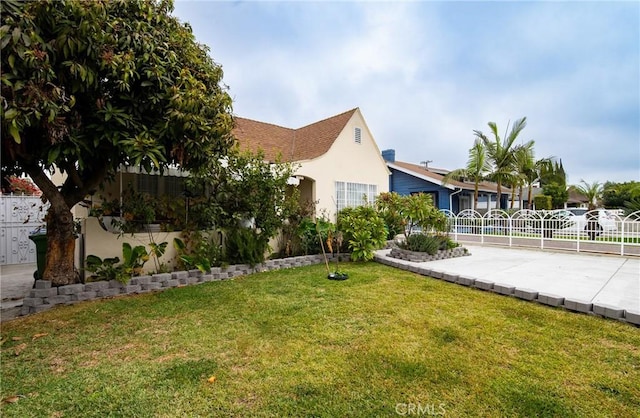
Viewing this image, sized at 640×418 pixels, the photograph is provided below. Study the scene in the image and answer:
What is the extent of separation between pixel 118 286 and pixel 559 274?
421 inches

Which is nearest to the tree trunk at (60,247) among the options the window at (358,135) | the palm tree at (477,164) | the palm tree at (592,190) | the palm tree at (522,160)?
the window at (358,135)

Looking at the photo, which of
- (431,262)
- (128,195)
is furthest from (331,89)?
(128,195)

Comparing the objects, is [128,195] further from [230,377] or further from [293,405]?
[293,405]

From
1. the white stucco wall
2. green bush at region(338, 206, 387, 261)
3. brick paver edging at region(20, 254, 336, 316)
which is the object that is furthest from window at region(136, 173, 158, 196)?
green bush at region(338, 206, 387, 261)

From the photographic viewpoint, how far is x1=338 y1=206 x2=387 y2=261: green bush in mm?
10047

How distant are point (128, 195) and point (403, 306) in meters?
7.08

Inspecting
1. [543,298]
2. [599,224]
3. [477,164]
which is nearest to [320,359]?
[543,298]

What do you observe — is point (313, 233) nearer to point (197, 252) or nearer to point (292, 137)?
point (197, 252)

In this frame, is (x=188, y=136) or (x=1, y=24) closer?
(x=1, y=24)

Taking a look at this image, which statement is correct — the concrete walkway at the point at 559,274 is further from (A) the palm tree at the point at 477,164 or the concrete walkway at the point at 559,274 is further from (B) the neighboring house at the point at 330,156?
(A) the palm tree at the point at 477,164

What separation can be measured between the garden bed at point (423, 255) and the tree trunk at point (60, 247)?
900cm

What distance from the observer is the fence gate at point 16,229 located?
401 inches

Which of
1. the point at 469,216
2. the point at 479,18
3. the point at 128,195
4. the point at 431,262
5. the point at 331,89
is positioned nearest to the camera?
the point at 128,195

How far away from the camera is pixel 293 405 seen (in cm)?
290
